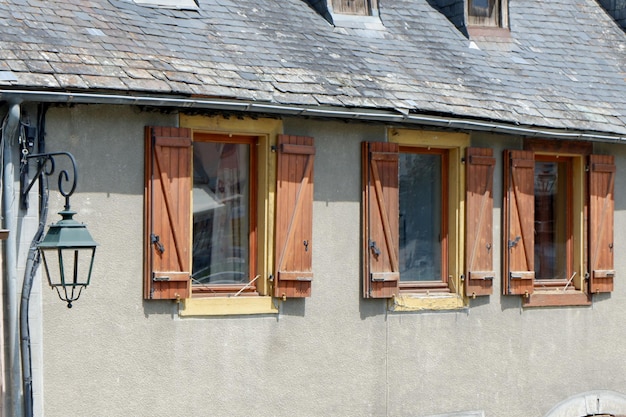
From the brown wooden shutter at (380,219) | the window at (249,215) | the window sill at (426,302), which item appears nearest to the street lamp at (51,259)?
the window at (249,215)

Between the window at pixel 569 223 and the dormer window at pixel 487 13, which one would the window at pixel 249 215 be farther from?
the dormer window at pixel 487 13

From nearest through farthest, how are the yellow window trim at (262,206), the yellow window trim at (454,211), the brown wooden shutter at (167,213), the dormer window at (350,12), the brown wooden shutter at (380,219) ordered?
the brown wooden shutter at (167,213), the yellow window trim at (262,206), the brown wooden shutter at (380,219), the yellow window trim at (454,211), the dormer window at (350,12)

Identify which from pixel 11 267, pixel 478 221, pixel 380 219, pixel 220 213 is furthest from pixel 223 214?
pixel 478 221

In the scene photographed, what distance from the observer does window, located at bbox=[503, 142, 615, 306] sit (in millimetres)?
12672

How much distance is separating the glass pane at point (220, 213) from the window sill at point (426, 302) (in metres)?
1.48

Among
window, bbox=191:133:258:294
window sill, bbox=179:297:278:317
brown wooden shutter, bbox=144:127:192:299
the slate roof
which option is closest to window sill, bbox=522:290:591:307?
the slate roof

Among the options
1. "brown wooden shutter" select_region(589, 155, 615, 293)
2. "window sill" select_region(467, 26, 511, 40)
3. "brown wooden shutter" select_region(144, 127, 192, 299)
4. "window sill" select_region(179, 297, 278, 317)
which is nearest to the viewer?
"brown wooden shutter" select_region(144, 127, 192, 299)

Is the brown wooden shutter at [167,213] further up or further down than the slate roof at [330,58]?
further down

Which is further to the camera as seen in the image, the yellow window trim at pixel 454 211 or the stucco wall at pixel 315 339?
the yellow window trim at pixel 454 211

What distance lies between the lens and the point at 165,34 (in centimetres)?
1087

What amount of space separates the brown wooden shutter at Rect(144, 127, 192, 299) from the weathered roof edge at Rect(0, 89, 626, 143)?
12.1 inches

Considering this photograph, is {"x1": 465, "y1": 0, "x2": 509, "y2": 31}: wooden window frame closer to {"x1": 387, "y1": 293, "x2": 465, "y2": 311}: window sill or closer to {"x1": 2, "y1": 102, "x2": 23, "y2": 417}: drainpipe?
{"x1": 387, "y1": 293, "x2": 465, "y2": 311}: window sill

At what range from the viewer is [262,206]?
10.8 metres

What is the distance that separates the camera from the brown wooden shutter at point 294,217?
10742 millimetres
